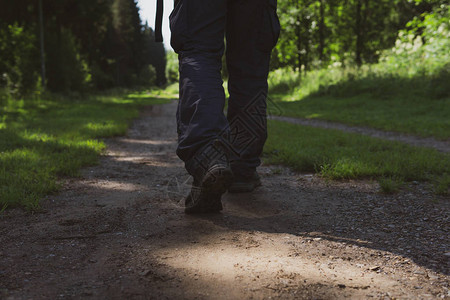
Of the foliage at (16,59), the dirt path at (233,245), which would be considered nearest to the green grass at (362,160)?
the dirt path at (233,245)

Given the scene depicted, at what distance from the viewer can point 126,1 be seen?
155ft

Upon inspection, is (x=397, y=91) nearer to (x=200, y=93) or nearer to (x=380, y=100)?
(x=380, y=100)

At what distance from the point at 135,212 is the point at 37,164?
1.52 m

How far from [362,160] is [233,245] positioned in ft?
6.61

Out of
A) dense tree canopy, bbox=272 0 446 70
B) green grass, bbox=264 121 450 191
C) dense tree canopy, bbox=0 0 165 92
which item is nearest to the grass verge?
green grass, bbox=264 121 450 191

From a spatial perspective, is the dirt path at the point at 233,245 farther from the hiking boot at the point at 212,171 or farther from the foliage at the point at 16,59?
the foliage at the point at 16,59

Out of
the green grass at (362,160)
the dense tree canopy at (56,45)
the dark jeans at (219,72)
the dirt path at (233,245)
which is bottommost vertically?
the dirt path at (233,245)

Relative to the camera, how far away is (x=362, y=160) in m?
3.16

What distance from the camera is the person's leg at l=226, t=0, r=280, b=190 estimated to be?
2.23 meters

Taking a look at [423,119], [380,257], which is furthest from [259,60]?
[423,119]

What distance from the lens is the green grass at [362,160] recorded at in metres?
2.81

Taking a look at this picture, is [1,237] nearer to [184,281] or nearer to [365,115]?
[184,281]

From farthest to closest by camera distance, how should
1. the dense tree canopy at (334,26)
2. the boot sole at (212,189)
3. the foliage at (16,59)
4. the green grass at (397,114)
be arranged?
the dense tree canopy at (334,26), the foliage at (16,59), the green grass at (397,114), the boot sole at (212,189)

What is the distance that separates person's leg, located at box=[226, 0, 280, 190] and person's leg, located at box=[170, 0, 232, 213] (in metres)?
0.35
